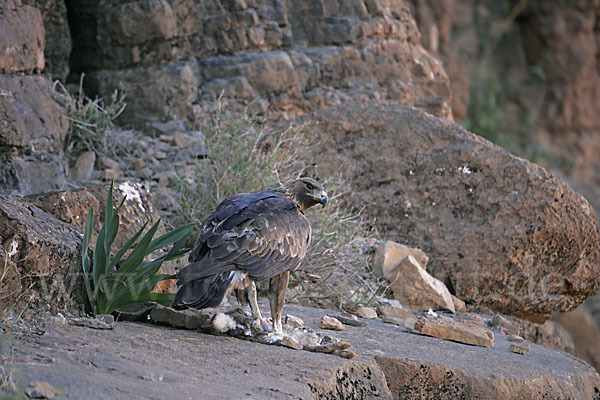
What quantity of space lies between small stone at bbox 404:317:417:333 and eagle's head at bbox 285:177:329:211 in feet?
3.95

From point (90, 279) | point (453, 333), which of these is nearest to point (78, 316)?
point (90, 279)

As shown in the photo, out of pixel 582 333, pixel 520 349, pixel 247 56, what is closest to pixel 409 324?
pixel 520 349

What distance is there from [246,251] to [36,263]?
113 centimetres

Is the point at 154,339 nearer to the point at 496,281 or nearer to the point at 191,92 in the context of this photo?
the point at 496,281

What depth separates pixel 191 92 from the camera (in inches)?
332

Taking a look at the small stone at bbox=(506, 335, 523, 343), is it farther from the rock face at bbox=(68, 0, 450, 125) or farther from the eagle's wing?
the rock face at bbox=(68, 0, 450, 125)

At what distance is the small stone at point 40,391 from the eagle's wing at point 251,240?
50.6 inches

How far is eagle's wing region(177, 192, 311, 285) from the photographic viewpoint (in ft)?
13.8

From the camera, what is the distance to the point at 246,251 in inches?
169

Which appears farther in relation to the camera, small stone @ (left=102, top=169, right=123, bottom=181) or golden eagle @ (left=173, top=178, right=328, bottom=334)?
small stone @ (left=102, top=169, right=123, bottom=181)

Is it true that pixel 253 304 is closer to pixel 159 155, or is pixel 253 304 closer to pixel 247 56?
pixel 159 155

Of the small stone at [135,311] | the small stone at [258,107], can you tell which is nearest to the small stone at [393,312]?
the small stone at [135,311]

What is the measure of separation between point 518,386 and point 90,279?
2.52m

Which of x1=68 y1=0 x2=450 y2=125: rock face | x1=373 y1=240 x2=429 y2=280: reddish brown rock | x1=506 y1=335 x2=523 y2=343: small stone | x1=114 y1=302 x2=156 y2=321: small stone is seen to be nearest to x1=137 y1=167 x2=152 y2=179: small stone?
x1=68 y1=0 x2=450 y2=125: rock face
